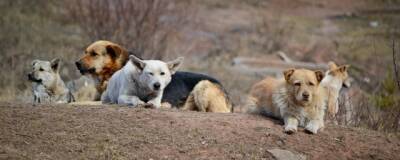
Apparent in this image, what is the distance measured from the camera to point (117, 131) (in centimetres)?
795

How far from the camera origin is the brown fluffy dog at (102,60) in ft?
33.7

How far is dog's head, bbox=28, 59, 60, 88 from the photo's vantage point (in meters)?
10.5

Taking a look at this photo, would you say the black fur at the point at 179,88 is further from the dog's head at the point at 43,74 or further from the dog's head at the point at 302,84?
the dog's head at the point at 302,84

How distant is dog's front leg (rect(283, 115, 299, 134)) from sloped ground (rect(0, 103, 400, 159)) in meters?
0.07

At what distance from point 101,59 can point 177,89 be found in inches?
44.8

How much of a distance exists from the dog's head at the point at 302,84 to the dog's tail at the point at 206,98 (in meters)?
1.52

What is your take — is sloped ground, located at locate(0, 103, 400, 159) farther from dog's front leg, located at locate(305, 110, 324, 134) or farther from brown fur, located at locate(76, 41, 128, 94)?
brown fur, located at locate(76, 41, 128, 94)

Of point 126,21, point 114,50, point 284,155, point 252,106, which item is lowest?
point 284,155

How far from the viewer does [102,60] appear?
33.8ft

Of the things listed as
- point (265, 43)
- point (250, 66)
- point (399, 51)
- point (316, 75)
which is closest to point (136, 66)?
point (316, 75)

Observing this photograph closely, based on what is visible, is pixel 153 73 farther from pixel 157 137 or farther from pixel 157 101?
pixel 157 137

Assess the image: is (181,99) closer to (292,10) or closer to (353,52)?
(353,52)

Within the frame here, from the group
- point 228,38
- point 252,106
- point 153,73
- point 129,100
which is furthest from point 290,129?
point 228,38

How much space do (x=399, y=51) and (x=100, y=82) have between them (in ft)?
38.6
